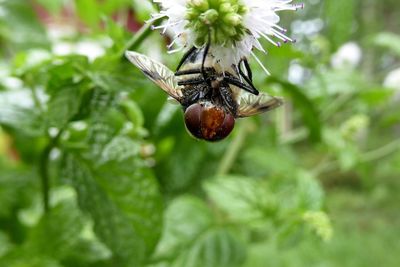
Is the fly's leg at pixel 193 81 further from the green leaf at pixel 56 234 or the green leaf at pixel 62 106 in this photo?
the green leaf at pixel 56 234

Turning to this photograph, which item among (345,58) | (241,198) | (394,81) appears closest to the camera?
(241,198)

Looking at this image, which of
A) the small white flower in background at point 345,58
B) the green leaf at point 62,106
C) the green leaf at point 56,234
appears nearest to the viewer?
the green leaf at point 62,106

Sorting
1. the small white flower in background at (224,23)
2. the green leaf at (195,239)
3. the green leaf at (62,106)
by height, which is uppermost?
the small white flower in background at (224,23)

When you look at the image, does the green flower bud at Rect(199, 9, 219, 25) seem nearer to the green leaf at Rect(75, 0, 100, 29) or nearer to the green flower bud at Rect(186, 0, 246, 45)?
the green flower bud at Rect(186, 0, 246, 45)

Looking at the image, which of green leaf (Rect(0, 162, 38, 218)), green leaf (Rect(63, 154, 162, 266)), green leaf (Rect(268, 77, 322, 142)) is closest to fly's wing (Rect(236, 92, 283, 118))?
green leaf (Rect(63, 154, 162, 266))

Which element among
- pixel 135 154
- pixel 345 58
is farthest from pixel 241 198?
pixel 345 58

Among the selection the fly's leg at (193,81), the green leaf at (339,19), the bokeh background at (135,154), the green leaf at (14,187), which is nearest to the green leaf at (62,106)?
the bokeh background at (135,154)

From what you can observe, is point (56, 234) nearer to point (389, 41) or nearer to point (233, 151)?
point (233, 151)
